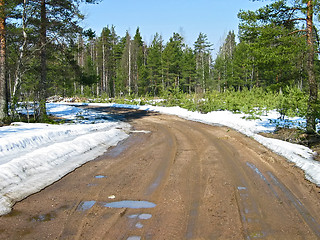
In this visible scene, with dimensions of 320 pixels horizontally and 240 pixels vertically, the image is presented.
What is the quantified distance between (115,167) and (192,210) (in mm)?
2901

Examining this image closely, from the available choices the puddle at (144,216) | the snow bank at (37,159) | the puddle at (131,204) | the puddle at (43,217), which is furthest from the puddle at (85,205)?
the snow bank at (37,159)

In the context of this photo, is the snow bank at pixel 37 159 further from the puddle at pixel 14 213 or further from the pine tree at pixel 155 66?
the pine tree at pixel 155 66

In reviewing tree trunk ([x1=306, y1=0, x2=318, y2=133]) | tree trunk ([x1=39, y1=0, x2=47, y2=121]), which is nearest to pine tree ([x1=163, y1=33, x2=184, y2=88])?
tree trunk ([x1=39, y1=0, x2=47, y2=121])

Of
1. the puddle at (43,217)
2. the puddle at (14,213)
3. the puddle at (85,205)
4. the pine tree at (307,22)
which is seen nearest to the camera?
the puddle at (43,217)

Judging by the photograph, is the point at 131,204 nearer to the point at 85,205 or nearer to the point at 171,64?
the point at 85,205

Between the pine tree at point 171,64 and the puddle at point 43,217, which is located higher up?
the pine tree at point 171,64

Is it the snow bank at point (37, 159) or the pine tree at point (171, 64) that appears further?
the pine tree at point (171, 64)

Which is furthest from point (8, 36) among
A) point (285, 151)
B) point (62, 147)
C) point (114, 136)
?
point (285, 151)

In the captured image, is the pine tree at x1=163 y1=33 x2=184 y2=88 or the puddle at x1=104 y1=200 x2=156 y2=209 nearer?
the puddle at x1=104 y1=200 x2=156 y2=209

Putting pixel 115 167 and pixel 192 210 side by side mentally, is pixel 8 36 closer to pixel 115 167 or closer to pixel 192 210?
pixel 115 167

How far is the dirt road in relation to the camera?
129 inches

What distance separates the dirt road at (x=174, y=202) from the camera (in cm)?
327

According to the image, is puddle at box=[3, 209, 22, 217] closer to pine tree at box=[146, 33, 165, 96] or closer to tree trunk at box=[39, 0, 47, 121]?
tree trunk at box=[39, 0, 47, 121]

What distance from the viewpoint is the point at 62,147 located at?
7.32 metres
